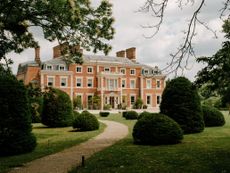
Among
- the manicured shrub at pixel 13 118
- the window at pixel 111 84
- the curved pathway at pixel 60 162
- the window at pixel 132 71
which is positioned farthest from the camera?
the window at pixel 132 71

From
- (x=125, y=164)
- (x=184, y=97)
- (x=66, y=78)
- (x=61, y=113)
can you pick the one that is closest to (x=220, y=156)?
(x=125, y=164)

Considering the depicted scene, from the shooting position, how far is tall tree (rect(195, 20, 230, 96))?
10.1m

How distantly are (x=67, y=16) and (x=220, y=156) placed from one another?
26.2 feet

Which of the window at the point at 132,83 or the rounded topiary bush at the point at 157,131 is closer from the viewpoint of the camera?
the rounded topiary bush at the point at 157,131

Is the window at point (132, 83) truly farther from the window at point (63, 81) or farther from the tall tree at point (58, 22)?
the tall tree at point (58, 22)

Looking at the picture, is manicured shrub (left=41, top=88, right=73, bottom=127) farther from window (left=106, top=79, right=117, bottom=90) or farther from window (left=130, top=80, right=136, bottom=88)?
window (left=130, top=80, right=136, bottom=88)

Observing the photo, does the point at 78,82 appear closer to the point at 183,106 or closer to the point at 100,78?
the point at 100,78

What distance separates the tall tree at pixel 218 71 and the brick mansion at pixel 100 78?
4849 cm

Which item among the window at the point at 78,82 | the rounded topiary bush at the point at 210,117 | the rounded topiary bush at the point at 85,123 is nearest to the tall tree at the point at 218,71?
the rounded topiary bush at the point at 85,123

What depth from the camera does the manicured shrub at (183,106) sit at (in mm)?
19203

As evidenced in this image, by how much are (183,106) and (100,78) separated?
44.3 meters

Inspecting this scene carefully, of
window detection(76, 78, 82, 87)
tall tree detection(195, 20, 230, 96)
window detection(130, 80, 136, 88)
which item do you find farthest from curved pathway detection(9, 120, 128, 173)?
window detection(130, 80, 136, 88)

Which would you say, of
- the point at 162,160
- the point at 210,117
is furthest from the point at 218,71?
the point at 210,117

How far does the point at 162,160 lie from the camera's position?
11.2 meters
